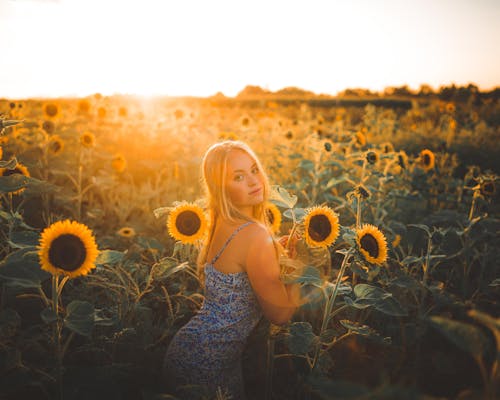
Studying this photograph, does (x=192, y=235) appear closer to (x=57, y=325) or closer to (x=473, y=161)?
(x=57, y=325)

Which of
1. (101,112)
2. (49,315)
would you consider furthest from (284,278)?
(101,112)

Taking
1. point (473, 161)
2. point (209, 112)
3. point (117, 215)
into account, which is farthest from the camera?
point (209, 112)

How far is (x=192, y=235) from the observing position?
6.66 feet

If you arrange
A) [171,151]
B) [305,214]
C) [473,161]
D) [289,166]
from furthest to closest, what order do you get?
[473,161]
[171,151]
[289,166]
[305,214]

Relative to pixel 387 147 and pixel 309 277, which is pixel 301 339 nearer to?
pixel 309 277

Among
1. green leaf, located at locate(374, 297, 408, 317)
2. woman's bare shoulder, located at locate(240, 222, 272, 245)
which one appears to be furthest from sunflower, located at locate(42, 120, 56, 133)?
green leaf, located at locate(374, 297, 408, 317)

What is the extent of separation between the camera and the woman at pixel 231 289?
1806 mm

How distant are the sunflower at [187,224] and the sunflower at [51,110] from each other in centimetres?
347

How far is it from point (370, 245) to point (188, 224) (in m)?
1.00

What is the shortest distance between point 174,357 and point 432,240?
177 cm

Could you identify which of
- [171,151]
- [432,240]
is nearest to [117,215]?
[171,151]

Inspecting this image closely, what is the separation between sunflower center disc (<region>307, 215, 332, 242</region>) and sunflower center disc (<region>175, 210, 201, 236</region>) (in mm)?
674

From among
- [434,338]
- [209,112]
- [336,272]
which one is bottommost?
[434,338]

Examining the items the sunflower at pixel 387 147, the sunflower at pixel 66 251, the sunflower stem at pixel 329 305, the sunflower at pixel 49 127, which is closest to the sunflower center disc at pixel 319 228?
the sunflower stem at pixel 329 305
